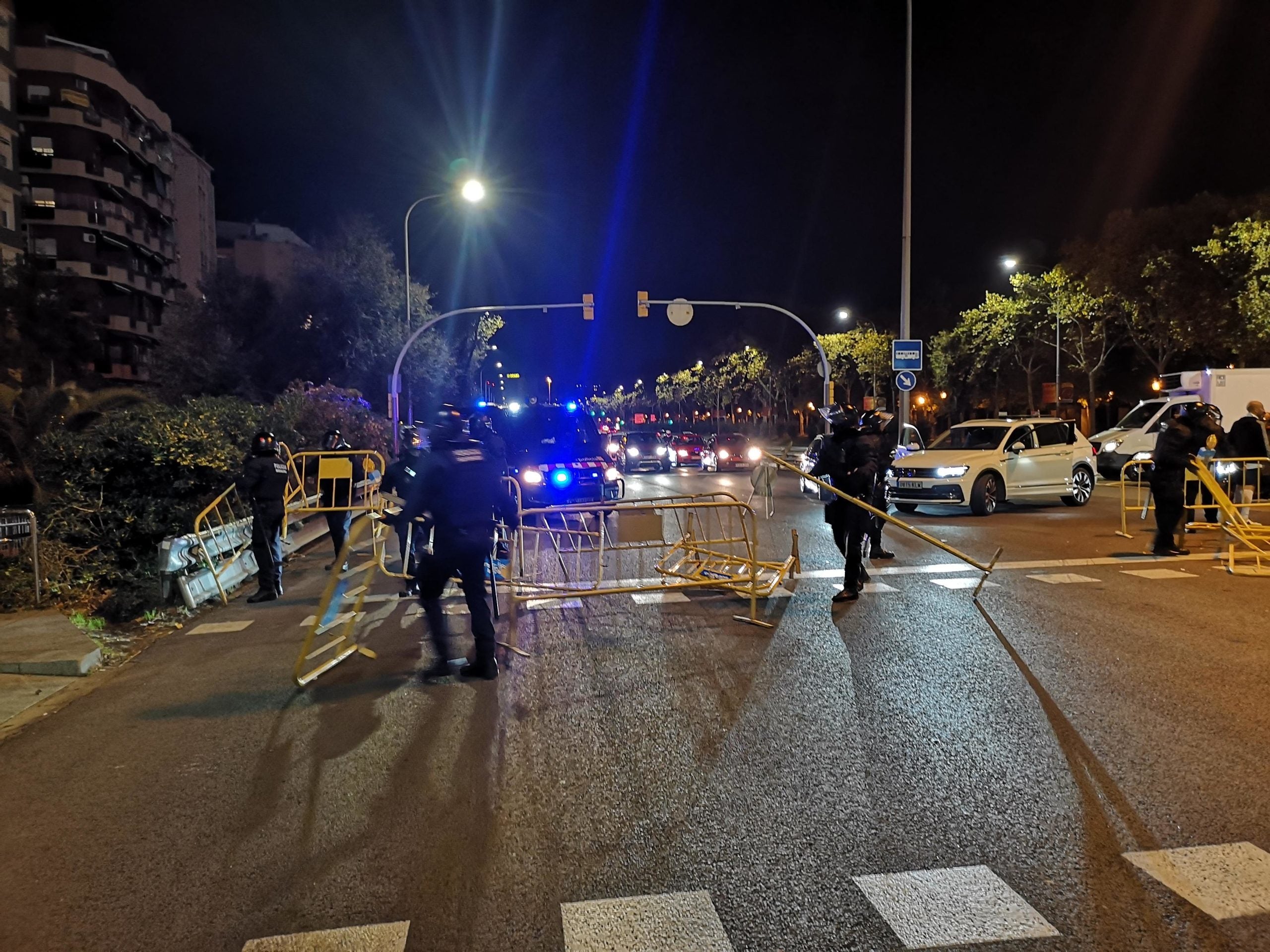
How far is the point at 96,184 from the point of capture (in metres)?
46.2

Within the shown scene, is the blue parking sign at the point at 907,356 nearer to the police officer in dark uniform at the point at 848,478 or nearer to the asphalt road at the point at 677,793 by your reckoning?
the police officer in dark uniform at the point at 848,478

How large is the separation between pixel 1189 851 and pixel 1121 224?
31417 mm

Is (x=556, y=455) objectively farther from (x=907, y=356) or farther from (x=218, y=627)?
(x=907, y=356)

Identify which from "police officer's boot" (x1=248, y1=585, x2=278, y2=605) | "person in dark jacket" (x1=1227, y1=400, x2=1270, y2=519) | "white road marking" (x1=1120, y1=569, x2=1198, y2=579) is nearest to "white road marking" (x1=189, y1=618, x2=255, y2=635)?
"police officer's boot" (x1=248, y1=585, x2=278, y2=605)

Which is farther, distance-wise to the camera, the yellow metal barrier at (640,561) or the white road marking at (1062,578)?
the white road marking at (1062,578)

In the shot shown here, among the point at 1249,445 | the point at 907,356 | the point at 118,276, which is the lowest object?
the point at 1249,445

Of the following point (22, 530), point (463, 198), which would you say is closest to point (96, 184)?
point (463, 198)

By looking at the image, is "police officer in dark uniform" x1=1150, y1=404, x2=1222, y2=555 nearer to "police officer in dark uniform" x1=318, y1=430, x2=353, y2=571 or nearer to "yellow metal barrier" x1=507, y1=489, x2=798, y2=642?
"yellow metal barrier" x1=507, y1=489, x2=798, y2=642

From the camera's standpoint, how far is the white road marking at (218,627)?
7.92m

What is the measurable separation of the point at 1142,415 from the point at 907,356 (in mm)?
9070

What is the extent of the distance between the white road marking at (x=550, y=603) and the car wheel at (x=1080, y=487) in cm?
1215

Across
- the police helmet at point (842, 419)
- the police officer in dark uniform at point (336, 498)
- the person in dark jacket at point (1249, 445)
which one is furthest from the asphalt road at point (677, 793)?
the person in dark jacket at point (1249, 445)

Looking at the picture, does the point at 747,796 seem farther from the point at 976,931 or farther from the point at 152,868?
Result: the point at 152,868

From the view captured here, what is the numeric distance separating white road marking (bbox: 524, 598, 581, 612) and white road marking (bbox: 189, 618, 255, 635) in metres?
2.65
